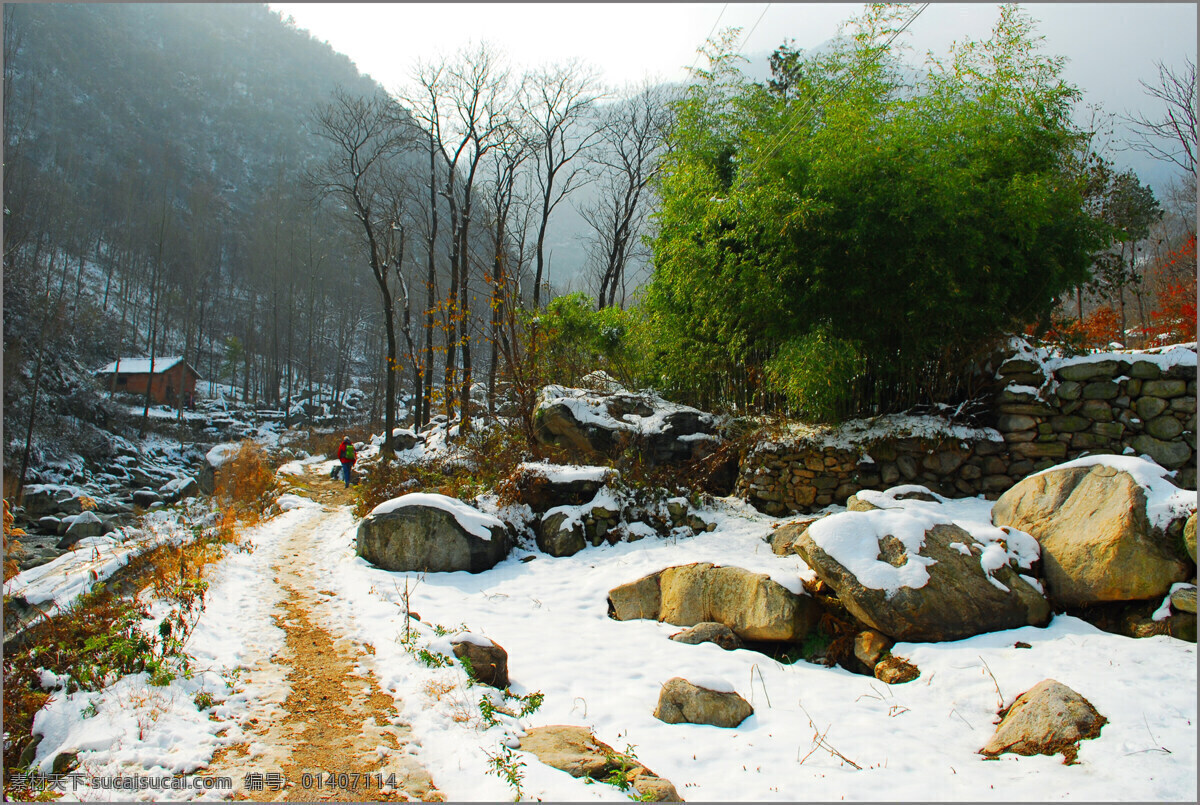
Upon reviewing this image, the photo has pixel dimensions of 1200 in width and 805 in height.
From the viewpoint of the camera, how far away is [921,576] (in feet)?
15.5

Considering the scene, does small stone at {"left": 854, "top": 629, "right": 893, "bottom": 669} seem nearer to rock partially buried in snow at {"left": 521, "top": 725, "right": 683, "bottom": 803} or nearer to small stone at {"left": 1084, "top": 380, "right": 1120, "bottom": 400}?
rock partially buried in snow at {"left": 521, "top": 725, "right": 683, "bottom": 803}

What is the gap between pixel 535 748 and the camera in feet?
10.4

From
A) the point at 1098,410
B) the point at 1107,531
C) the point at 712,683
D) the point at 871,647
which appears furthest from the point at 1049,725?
the point at 1098,410

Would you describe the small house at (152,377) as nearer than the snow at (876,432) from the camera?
No

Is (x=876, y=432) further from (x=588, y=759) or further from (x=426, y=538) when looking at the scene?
→ (x=588, y=759)

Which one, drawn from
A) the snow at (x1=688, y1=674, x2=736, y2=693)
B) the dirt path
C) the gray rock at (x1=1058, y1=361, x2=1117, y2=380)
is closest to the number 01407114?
the dirt path

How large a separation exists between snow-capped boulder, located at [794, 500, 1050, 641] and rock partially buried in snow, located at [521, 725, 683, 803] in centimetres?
265

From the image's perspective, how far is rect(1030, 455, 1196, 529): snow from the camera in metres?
4.47

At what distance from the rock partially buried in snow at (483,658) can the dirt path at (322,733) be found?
22.3 inches

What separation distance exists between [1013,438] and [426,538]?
7618 millimetres

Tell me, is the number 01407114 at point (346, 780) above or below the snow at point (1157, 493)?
below

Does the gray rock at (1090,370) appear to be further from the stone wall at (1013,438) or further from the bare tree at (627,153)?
the bare tree at (627,153)

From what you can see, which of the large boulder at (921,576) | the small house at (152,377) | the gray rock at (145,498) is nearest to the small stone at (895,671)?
the large boulder at (921,576)

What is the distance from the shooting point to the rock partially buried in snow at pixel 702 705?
3686 millimetres
